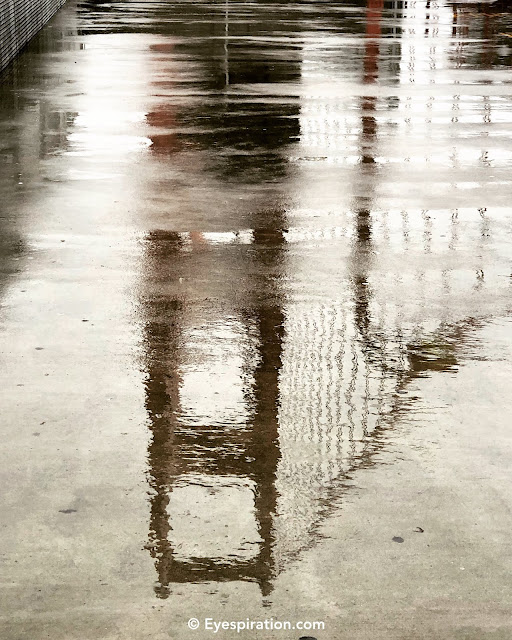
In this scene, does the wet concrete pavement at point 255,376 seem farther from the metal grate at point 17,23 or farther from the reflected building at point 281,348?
the metal grate at point 17,23

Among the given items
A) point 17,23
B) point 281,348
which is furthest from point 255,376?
point 17,23

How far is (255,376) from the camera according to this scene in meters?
6.31

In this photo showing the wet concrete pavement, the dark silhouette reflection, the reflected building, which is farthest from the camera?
the reflected building

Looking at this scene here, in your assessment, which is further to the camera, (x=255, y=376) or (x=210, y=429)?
(x=255, y=376)

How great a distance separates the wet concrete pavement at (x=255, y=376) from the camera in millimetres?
4270

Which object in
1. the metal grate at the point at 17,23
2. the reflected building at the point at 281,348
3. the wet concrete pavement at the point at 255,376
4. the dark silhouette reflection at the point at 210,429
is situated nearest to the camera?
the wet concrete pavement at the point at 255,376

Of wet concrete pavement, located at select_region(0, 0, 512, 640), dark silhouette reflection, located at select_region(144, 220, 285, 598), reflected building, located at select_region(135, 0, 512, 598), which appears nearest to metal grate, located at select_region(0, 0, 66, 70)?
wet concrete pavement, located at select_region(0, 0, 512, 640)

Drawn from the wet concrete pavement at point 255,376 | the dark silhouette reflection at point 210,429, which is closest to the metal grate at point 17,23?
the wet concrete pavement at point 255,376

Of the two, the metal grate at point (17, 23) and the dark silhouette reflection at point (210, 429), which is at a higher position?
the metal grate at point (17, 23)

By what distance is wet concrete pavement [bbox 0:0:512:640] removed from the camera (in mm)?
4270

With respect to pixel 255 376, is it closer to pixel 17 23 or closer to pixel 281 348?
pixel 281 348

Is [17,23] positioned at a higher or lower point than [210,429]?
higher

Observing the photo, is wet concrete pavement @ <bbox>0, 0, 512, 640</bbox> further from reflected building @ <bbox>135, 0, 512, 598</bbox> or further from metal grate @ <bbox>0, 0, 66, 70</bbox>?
metal grate @ <bbox>0, 0, 66, 70</bbox>

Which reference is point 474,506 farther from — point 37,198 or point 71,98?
point 71,98
